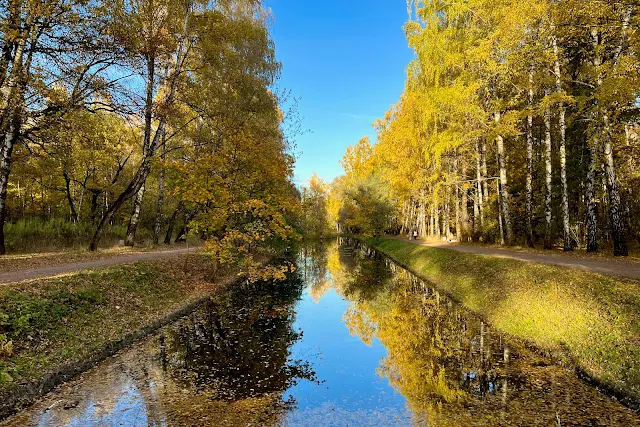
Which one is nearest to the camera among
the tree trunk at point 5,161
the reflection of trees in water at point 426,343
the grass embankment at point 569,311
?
the grass embankment at point 569,311

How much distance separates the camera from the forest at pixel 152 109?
1200cm

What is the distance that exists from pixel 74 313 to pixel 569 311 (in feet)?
44.1

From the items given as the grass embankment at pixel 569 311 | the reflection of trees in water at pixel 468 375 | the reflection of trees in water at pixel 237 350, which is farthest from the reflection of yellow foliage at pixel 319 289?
the grass embankment at pixel 569 311

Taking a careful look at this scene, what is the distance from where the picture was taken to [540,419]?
6.15 metres

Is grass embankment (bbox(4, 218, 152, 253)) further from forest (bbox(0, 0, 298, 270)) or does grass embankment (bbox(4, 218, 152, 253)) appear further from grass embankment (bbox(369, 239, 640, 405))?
grass embankment (bbox(369, 239, 640, 405))

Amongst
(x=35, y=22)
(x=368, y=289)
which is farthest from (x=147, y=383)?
(x=368, y=289)

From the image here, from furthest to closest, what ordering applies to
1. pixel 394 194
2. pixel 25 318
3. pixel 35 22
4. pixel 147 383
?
pixel 394 194 → pixel 35 22 → pixel 25 318 → pixel 147 383

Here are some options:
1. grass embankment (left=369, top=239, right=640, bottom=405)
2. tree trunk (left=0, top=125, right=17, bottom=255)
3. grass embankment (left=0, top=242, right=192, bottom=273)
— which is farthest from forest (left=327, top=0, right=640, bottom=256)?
tree trunk (left=0, top=125, right=17, bottom=255)

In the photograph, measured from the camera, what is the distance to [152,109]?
52.9 feet

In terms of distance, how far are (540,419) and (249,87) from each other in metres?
22.2

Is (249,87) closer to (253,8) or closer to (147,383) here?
(253,8)

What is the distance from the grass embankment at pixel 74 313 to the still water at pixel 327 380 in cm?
75

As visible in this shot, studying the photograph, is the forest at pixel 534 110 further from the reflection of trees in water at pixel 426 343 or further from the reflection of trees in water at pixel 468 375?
the reflection of trees in water at pixel 468 375

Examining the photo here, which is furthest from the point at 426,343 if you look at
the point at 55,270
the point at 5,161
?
the point at 5,161
